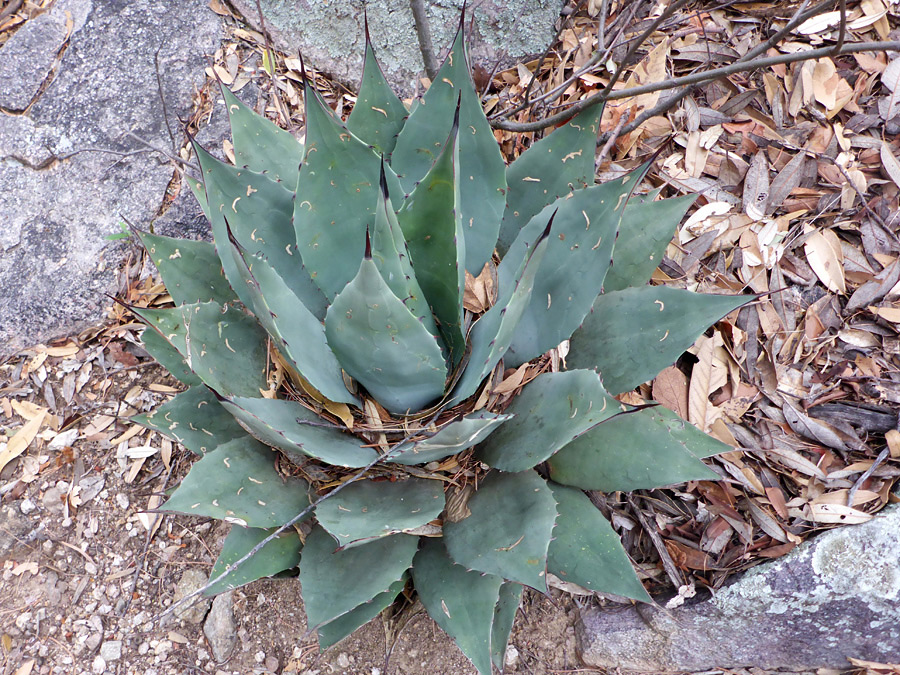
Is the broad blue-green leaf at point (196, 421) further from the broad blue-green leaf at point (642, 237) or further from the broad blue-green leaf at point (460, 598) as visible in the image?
the broad blue-green leaf at point (642, 237)

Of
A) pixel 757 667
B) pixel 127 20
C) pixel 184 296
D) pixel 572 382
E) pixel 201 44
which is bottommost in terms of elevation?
pixel 757 667

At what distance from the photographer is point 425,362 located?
1.15m

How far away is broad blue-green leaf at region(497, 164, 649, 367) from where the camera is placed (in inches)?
47.6

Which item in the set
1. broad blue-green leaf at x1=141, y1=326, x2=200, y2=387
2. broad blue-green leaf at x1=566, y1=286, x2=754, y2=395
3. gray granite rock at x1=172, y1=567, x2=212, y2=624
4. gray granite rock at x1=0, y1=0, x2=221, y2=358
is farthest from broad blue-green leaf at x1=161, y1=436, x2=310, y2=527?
gray granite rock at x1=0, y1=0, x2=221, y2=358

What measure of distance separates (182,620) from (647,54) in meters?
2.14

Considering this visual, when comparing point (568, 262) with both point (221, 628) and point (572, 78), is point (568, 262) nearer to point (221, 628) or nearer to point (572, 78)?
point (572, 78)

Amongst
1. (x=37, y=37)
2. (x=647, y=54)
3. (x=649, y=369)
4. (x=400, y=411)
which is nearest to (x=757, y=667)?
(x=649, y=369)

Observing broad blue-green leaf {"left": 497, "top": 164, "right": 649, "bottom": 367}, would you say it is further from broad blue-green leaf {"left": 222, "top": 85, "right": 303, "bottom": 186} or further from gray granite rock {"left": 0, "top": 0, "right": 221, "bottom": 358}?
gray granite rock {"left": 0, "top": 0, "right": 221, "bottom": 358}

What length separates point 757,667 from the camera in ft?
5.09

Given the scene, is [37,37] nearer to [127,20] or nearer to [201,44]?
[127,20]

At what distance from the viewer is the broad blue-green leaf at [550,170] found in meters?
1.37

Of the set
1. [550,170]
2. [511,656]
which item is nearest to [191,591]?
[511,656]

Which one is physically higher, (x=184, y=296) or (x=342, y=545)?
(x=184, y=296)

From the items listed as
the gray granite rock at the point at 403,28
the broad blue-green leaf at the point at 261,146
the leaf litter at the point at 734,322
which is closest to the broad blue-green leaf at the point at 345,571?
the leaf litter at the point at 734,322
